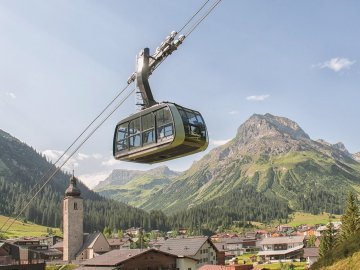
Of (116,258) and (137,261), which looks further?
(116,258)

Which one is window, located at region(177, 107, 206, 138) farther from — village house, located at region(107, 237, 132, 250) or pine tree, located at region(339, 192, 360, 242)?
village house, located at region(107, 237, 132, 250)

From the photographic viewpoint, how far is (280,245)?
171 metres

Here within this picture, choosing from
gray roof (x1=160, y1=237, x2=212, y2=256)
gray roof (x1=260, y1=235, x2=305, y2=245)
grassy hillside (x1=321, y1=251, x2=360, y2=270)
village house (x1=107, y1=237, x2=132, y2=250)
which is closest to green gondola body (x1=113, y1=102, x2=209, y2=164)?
grassy hillside (x1=321, y1=251, x2=360, y2=270)

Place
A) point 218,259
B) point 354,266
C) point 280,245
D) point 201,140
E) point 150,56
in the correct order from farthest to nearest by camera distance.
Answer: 1. point 280,245
2. point 218,259
3. point 354,266
4. point 201,140
5. point 150,56

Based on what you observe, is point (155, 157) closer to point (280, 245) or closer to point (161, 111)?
point (161, 111)

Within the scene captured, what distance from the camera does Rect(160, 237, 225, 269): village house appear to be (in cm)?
8669

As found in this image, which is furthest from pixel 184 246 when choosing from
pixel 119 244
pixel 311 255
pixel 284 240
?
pixel 284 240

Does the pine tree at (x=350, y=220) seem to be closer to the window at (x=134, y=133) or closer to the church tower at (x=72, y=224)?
the window at (x=134, y=133)

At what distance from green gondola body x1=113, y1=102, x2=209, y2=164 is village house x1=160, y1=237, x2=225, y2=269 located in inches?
2533

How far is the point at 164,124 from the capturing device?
835 inches

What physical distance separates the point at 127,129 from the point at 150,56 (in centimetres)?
462

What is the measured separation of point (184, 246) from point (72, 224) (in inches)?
1691

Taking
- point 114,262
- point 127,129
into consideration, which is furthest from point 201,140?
point 114,262

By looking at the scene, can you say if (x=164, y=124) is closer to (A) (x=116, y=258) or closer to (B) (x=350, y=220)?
(A) (x=116, y=258)
